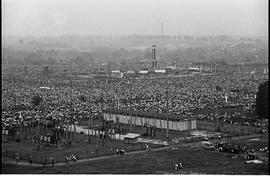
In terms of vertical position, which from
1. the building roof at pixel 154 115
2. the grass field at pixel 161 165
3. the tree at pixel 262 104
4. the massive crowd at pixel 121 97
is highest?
the tree at pixel 262 104

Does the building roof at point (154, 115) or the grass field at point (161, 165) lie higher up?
the building roof at point (154, 115)

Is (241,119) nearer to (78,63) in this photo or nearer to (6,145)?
(6,145)

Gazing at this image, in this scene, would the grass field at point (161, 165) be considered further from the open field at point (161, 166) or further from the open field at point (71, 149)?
the open field at point (71, 149)

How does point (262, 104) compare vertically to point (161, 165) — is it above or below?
above

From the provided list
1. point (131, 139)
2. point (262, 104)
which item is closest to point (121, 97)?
point (262, 104)

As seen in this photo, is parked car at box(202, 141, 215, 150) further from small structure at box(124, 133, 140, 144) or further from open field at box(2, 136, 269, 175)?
small structure at box(124, 133, 140, 144)

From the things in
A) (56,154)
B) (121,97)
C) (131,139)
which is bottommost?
(56,154)

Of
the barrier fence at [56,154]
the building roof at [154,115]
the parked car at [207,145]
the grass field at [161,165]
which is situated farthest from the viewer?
the building roof at [154,115]

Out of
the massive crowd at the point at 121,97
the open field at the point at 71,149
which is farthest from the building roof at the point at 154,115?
the open field at the point at 71,149

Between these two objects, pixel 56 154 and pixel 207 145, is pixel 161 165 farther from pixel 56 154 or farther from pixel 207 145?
pixel 56 154

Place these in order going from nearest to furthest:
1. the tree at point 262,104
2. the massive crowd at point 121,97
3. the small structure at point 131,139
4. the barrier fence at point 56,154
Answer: the barrier fence at point 56,154 → the small structure at point 131,139 → the tree at point 262,104 → the massive crowd at point 121,97
